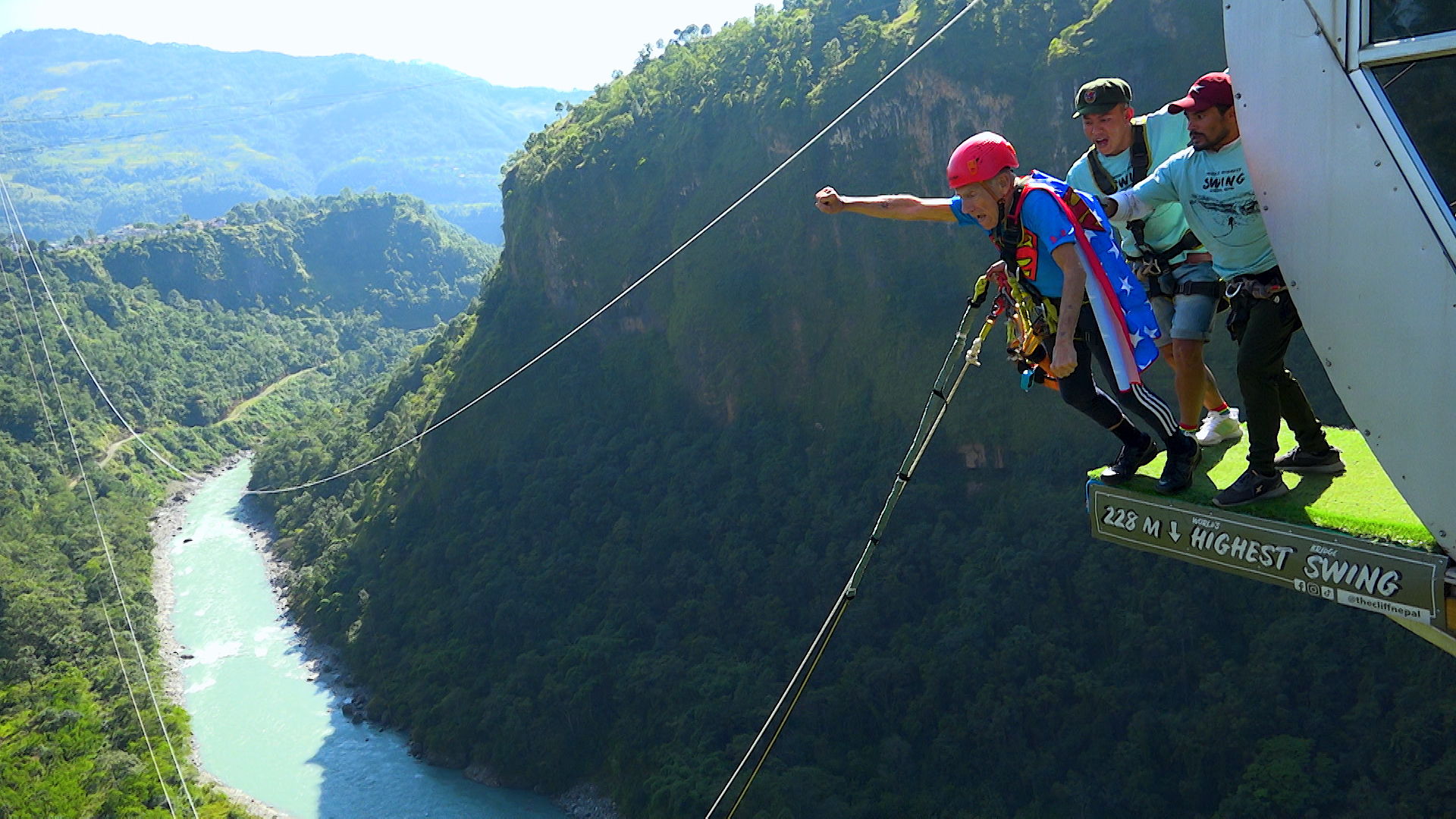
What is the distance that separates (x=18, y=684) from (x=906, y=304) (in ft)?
99.6

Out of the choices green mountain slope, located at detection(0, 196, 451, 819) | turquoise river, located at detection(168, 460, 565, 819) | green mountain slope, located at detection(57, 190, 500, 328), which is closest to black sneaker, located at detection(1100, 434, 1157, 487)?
turquoise river, located at detection(168, 460, 565, 819)

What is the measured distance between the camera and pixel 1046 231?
500cm

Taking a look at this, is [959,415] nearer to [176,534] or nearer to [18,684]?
[18,684]


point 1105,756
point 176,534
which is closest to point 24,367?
point 176,534

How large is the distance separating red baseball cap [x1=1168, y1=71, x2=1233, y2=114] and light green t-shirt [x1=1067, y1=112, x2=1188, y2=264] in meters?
0.58

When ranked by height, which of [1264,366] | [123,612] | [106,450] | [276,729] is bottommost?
[276,729]

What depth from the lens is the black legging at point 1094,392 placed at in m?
5.35

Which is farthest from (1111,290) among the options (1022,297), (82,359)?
(82,359)

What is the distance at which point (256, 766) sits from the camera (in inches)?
1355

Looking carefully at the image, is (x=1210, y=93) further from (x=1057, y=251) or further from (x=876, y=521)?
(x=876, y=521)

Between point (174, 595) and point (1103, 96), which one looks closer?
point (1103, 96)

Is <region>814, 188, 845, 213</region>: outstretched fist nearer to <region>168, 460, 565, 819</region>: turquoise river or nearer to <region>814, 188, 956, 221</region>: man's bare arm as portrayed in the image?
<region>814, 188, 956, 221</region>: man's bare arm

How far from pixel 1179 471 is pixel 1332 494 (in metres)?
0.65

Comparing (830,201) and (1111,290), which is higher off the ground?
(830,201)
